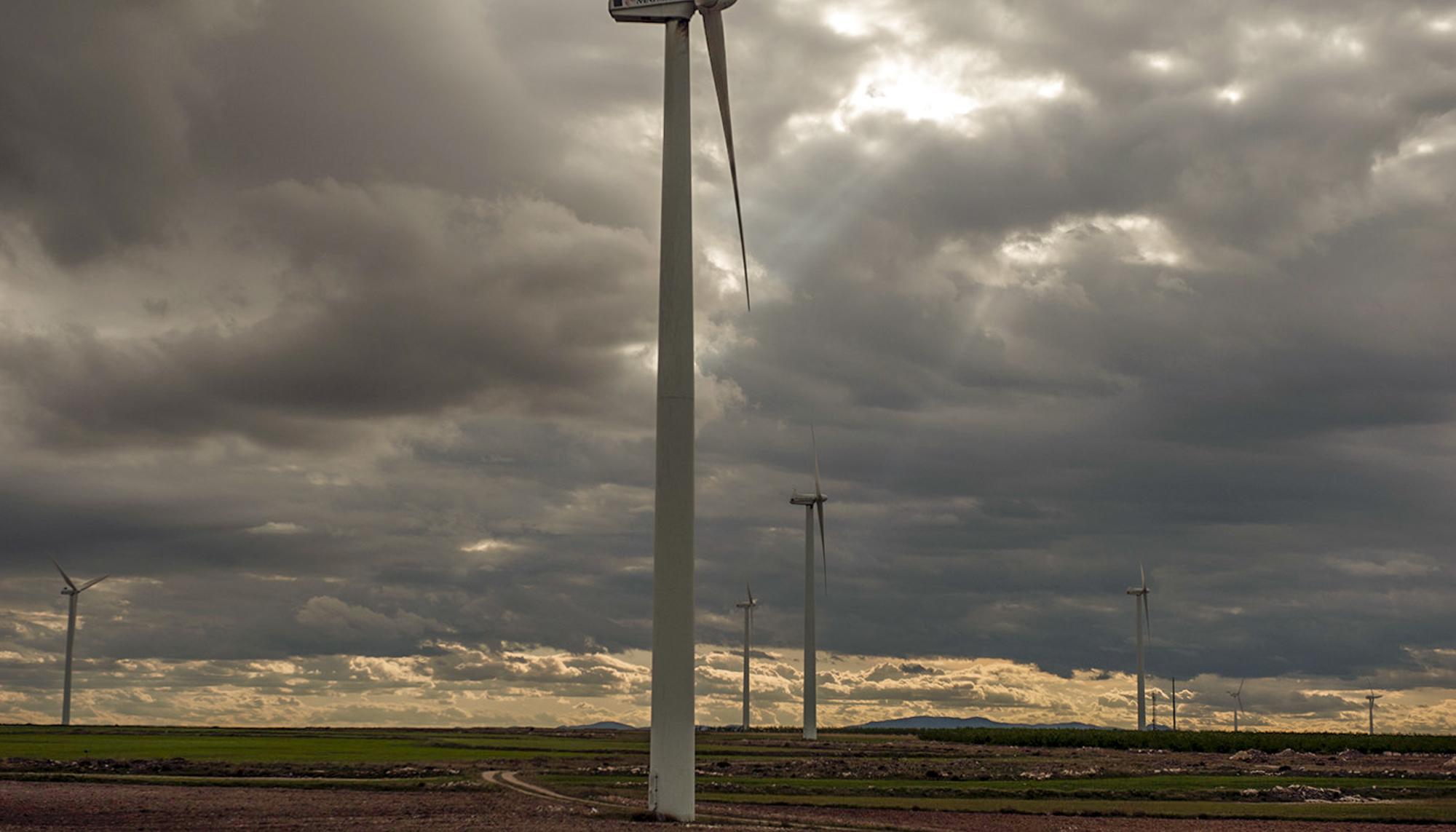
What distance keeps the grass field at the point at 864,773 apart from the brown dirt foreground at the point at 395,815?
139 inches

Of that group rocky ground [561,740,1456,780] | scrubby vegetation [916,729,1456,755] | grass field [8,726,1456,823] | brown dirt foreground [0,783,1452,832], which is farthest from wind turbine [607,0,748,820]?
scrubby vegetation [916,729,1456,755]

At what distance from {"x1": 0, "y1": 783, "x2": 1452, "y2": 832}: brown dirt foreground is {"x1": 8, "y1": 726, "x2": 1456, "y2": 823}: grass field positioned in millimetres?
3537

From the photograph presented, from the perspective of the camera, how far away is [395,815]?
4866cm

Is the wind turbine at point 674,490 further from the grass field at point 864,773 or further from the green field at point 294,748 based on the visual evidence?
the green field at point 294,748

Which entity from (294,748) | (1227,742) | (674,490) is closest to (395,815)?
(674,490)

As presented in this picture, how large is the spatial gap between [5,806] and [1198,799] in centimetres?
5416

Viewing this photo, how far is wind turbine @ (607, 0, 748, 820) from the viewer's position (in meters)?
42.3

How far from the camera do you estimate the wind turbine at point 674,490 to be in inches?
1665

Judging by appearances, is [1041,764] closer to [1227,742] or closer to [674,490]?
[1227,742]

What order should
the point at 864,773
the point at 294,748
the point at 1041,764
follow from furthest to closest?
the point at 294,748, the point at 1041,764, the point at 864,773

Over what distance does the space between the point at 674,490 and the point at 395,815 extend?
17344mm

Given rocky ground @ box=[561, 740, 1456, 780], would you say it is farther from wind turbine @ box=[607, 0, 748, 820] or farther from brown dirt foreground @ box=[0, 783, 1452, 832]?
wind turbine @ box=[607, 0, 748, 820]

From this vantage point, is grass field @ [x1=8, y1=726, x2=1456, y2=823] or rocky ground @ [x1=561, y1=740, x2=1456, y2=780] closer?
grass field @ [x1=8, y1=726, x2=1456, y2=823]

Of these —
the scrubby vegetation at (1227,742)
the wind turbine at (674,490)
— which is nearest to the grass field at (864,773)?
the scrubby vegetation at (1227,742)
